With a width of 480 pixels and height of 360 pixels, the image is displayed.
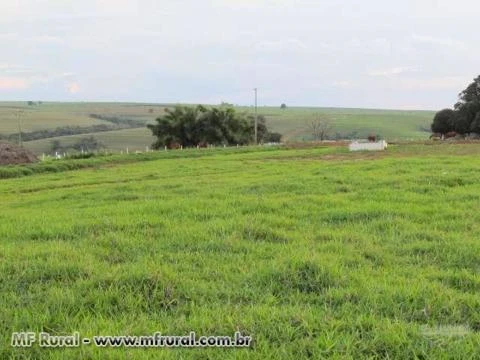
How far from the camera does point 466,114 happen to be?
171 ft

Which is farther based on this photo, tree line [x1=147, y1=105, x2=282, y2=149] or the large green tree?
the large green tree

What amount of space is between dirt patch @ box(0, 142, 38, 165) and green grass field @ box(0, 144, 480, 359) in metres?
23.7

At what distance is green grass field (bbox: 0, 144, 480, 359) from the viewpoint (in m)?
3.41

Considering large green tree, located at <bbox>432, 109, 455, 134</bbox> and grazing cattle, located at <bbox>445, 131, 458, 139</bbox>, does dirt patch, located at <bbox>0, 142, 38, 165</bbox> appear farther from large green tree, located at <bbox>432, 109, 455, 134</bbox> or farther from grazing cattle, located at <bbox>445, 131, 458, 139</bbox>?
large green tree, located at <bbox>432, 109, 455, 134</bbox>

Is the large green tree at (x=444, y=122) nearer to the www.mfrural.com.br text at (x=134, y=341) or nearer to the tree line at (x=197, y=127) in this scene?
the tree line at (x=197, y=127)

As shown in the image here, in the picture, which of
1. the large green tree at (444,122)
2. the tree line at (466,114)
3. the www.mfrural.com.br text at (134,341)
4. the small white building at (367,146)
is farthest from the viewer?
the large green tree at (444,122)

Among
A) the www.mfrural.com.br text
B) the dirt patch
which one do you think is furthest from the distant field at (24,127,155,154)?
the www.mfrural.com.br text

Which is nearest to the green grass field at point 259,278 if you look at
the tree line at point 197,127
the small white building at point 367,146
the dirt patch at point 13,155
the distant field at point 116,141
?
the dirt patch at point 13,155

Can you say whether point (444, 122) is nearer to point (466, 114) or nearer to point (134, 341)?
point (466, 114)

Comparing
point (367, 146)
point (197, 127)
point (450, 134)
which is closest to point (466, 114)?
point (450, 134)

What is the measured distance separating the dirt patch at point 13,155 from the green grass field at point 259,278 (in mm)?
23748

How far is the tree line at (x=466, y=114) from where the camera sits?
51088mm

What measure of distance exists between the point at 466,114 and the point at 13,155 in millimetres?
42190

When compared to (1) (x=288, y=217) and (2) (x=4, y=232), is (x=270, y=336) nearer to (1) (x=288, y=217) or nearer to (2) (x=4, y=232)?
(1) (x=288, y=217)
